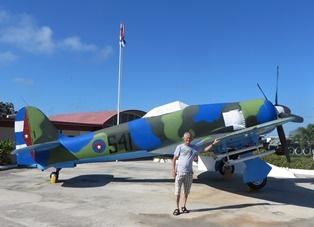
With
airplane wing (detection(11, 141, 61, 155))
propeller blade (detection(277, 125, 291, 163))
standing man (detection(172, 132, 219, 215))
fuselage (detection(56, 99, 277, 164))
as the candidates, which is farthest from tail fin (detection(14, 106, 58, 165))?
propeller blade (detection(277, 125, 291, 163))

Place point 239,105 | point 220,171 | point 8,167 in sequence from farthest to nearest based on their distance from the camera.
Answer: point 8,167, point 220,171, point 239,105

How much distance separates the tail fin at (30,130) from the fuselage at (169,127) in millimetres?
829

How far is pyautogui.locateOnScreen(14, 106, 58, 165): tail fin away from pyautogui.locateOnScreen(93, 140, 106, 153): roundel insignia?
67.7 inches

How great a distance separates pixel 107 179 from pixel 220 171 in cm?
450

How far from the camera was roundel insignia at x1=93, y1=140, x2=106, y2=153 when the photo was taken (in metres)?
14.2

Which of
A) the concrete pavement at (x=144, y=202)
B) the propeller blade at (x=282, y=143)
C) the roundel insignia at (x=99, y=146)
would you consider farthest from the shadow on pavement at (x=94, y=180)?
the propeller blade at (x=282, y=143)

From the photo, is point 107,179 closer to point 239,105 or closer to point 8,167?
point 239,105

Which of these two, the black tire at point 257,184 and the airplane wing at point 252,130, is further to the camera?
the black tire at point 257,184

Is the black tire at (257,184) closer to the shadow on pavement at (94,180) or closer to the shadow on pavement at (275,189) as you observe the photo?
the shadow on pavement at (275,189)

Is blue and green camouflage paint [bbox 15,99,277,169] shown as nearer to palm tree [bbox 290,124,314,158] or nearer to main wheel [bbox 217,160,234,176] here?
main wheel [bbox 217,160,234,176]

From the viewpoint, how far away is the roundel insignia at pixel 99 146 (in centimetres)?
1416

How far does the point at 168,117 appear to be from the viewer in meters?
14.2

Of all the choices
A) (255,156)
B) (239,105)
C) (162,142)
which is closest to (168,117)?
(162,142)

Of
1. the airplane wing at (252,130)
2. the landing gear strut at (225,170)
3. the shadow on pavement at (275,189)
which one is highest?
the airplane wing at (252,130)
